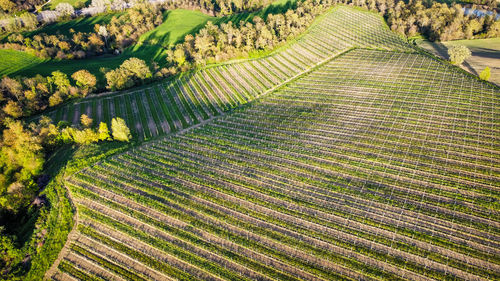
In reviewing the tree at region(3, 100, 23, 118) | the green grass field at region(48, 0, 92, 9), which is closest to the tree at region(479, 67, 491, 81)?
the tree at region(3, 100, 23, 118)

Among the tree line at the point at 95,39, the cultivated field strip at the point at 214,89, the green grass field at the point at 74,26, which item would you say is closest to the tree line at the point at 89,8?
the green grass field at the point at 74,26

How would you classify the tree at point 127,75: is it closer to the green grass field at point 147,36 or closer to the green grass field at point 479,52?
the green grass field at point 147,36

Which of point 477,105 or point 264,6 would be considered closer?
point 477,105

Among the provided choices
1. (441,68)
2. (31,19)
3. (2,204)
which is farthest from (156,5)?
(441,68)

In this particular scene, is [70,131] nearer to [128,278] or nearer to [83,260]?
[83,260]

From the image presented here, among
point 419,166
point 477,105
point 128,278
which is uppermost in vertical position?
point 477,105

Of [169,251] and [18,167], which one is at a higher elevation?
[18,167]
